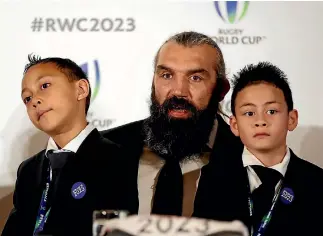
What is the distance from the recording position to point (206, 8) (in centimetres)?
153

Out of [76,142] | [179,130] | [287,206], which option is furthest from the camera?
[179,130]

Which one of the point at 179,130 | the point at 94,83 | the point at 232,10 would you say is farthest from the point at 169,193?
the point at 232,10

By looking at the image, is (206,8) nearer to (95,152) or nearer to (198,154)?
(198,154)

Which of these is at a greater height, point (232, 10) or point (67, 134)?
point (232, 10)

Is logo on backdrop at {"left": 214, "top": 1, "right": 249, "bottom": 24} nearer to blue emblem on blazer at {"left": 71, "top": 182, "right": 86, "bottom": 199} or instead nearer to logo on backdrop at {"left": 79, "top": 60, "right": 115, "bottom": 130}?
logo on backdrop at {"left": 79, "top": 60, "right": 115, "bottom": 130}

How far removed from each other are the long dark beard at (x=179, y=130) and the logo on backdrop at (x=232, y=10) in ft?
0.96

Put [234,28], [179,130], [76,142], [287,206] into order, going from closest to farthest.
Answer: [287,206], [76,142], [179,130], [234,28]

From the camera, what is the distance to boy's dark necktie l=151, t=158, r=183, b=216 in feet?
4.15

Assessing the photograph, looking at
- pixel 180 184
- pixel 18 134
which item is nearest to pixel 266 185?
pixel 180 184

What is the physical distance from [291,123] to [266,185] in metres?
0.16

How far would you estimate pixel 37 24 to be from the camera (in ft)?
5.08

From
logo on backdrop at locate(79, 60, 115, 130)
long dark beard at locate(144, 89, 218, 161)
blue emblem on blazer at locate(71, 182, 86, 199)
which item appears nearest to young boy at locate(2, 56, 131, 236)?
blue emblem on blazer at locate(71, 182, 86, 199)

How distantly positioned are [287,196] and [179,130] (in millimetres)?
341

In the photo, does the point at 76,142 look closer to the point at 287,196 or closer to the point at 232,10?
the point at 287,196
